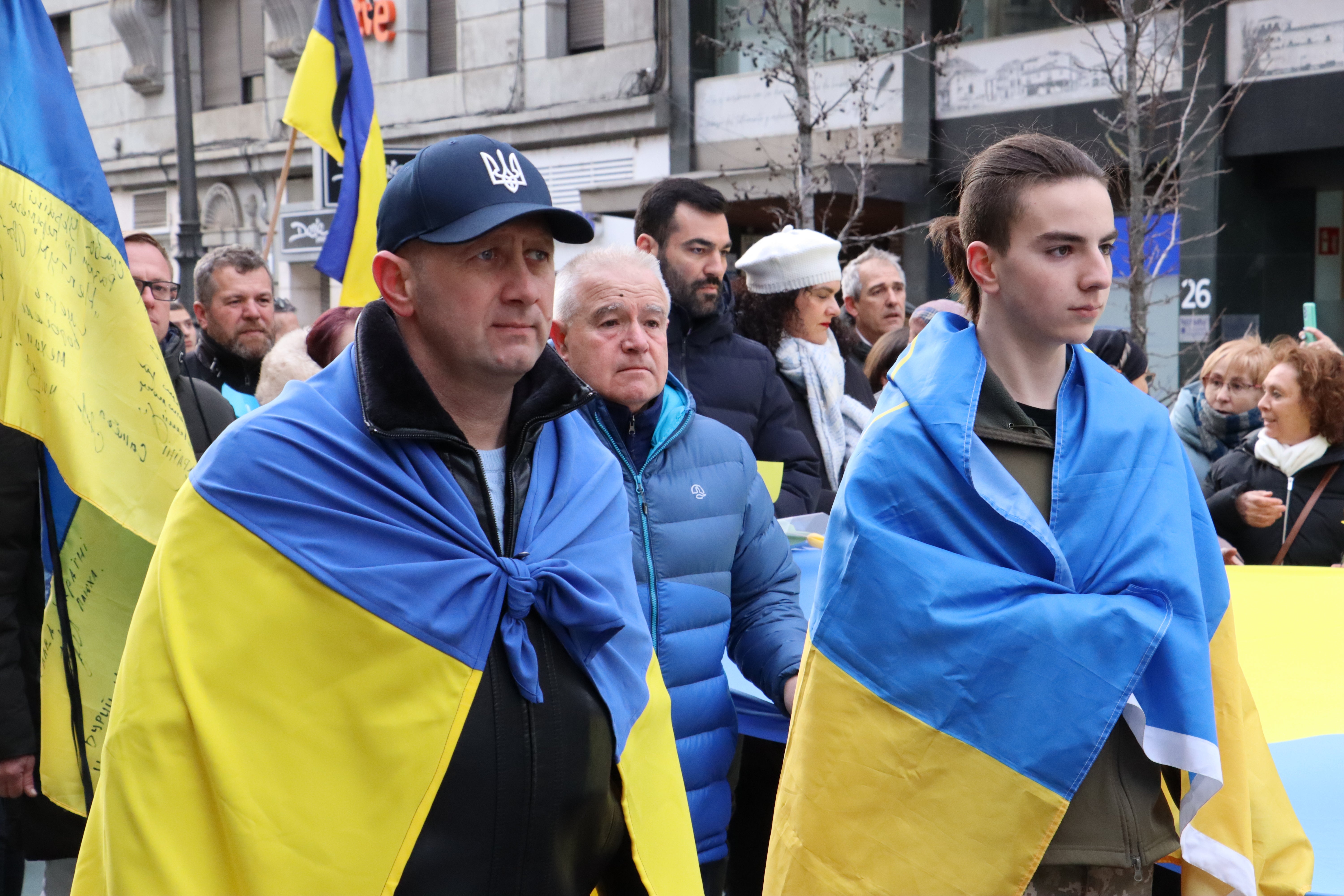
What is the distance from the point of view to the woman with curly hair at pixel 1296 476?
5523 millimetres

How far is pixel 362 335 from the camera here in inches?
87.3

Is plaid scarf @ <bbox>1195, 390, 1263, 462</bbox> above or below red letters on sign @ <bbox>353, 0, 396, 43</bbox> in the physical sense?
below

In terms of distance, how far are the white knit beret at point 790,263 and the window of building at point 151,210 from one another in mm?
20228

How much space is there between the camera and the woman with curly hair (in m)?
5.52

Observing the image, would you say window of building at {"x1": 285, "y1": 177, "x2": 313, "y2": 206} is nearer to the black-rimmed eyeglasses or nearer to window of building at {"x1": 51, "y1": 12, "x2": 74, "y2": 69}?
window of building at {"x1": 51, "y1": 12, "x2": 74, "y2": 69}

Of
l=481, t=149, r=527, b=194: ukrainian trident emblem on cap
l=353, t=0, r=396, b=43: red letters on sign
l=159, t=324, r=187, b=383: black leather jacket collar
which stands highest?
Answer: l=353, t=0, r=396, b=43: red letters on sign

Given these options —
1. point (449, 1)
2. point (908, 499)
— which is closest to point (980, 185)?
point (908, 499)

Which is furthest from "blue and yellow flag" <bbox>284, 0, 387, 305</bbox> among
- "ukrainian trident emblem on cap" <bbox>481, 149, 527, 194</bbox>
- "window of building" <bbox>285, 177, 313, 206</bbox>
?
"window of building" <bbox>285, 177, 313, 206</bbox>

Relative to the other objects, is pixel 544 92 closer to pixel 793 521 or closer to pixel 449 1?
pixel 449 1

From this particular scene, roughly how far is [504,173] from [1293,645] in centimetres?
275

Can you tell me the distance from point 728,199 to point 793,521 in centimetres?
1140

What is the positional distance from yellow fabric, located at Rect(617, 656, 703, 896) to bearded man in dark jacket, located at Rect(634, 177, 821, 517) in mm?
2350

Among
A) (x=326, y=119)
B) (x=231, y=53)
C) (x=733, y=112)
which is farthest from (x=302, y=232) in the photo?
(x=231, y=53)
